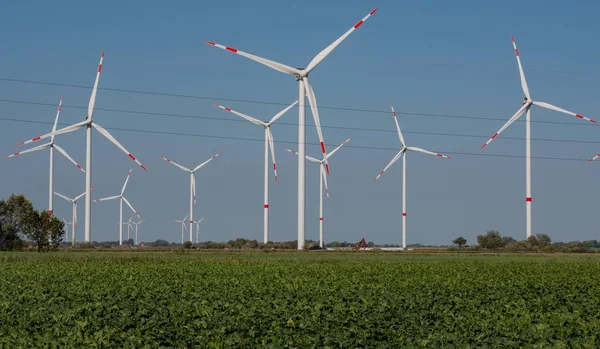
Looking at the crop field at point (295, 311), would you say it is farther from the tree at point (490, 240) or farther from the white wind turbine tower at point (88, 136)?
the tree at point (490, 240)

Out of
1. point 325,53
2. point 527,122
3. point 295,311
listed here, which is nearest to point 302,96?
point 325,53

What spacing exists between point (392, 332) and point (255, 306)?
702 centimetres

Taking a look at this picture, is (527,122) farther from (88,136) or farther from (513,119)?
(88,136)

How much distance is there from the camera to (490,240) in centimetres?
14425

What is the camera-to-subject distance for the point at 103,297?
3722cm

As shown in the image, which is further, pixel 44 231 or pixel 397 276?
pixel 44 231

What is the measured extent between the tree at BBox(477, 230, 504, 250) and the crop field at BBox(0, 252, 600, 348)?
9248cm

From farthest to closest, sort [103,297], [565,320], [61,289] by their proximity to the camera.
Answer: [61,289] → [103,297] → [565,320]

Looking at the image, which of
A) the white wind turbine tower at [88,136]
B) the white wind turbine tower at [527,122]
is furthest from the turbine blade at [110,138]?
the white wind turbine tower at [527,122]

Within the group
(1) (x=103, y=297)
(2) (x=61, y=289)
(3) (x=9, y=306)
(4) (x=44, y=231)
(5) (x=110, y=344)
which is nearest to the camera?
(5) (x=110, y=344)

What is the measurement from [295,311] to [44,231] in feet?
325

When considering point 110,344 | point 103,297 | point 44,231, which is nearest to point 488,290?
point 103,297

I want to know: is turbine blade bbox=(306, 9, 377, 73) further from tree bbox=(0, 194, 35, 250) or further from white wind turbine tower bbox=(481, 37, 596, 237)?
tree bbox=(0, 194, 35, 250)

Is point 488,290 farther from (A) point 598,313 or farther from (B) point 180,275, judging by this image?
(B) point 180,275
